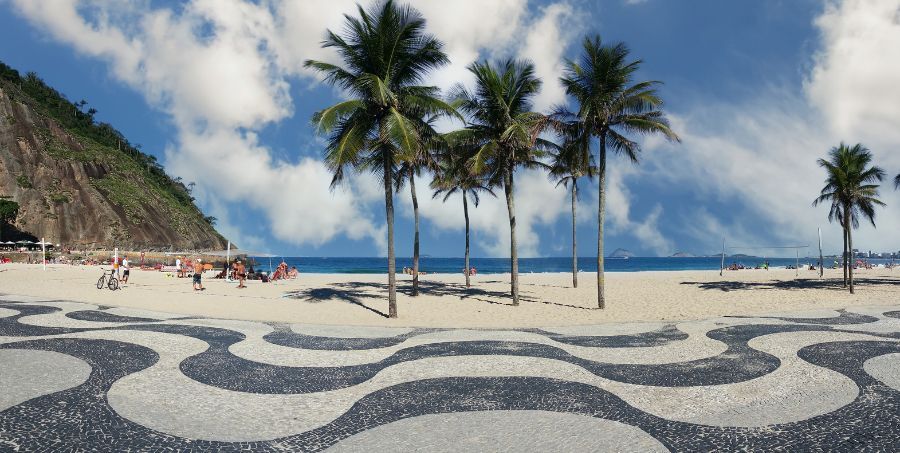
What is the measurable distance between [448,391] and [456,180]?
2377 centimetres

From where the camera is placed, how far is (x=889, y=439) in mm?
4727

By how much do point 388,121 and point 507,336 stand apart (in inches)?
298

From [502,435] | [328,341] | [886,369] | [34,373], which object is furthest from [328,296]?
[886,369]

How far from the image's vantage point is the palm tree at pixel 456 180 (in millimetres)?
23395

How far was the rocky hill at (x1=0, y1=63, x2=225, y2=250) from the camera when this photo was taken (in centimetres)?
7412

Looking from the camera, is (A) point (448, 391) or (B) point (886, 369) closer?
(A) point (448, 391)

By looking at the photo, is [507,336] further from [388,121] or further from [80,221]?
[80,221]

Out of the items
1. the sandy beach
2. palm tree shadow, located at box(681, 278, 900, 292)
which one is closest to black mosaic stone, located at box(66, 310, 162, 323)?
the sandy beach

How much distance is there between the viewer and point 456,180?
29.8 m

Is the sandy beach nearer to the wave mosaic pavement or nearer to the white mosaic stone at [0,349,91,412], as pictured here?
the wave mosaic pavement

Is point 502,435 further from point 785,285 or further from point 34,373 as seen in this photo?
point 785,285

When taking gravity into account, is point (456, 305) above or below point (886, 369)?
below

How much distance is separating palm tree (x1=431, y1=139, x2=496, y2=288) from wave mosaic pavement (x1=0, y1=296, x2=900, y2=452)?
1333cm

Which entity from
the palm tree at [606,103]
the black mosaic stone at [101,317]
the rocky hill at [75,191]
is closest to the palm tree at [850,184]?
the palm tree at [606,103]
